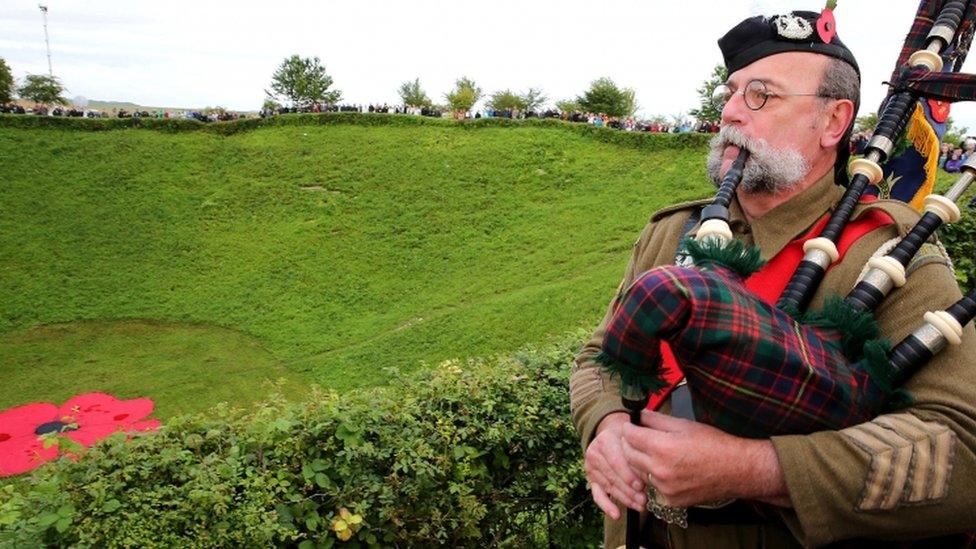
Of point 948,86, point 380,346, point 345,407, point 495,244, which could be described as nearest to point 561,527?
point 345,407

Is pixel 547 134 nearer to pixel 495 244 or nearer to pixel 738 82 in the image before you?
pixel 495 244

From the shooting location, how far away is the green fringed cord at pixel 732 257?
1506 millimetres

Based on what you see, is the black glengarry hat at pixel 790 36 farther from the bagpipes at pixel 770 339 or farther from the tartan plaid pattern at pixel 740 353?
the tartan plaid pattern at pixel 740 353

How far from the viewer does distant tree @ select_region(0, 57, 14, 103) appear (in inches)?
1687

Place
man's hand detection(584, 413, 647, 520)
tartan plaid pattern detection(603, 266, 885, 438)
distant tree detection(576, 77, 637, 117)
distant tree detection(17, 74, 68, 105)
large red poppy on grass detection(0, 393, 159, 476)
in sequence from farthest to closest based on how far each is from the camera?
distant tree detection(17, 74, 68, 105)
distant tree detection(576, 77, 637, 117)
large red poppy on grass detection(0, 393, 159, 476)
man's hand detection(584, 413, 647, 520)
tartan plaid pattern detection(603, 266, 885, 438)

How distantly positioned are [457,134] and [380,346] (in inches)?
644

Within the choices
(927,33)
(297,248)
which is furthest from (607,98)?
(927,33)

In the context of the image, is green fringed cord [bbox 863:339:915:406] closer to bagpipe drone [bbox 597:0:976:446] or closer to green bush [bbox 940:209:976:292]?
A: bagpipe drone [bbox 597:0:976:446]

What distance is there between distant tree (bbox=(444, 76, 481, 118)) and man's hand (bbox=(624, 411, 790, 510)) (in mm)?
44293

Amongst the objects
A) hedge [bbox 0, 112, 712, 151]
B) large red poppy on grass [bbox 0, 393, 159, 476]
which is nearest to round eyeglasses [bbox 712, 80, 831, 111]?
large red poppy on grass [bbox 0, 393, 159, 476]

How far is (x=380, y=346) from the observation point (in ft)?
52.1

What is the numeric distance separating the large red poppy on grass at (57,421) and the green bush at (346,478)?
35.4ft

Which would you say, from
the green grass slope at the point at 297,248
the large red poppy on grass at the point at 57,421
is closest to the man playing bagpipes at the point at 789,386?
the green grass slope at the point at 297,248

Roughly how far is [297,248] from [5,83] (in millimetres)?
36430
